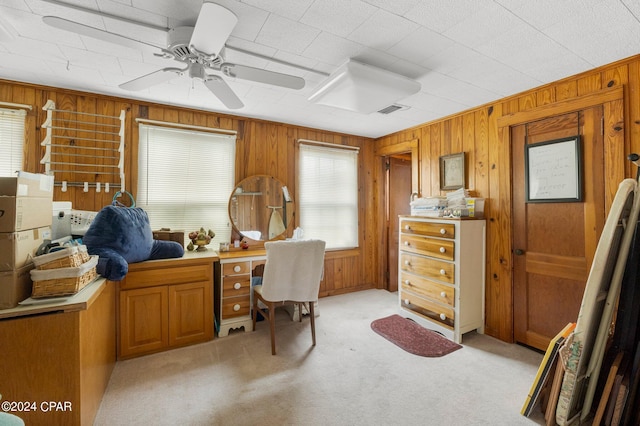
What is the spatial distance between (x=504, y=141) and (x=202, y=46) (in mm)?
2713

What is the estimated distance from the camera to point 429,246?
284 centimetres

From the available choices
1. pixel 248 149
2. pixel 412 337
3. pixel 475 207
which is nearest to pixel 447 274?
pixel 412 337

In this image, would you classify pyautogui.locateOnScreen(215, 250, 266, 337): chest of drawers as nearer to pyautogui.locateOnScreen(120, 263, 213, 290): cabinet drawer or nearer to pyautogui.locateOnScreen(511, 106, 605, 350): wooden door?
pyautogui.locateOnScreen(120, 263, 213, 290): cabinet drawer

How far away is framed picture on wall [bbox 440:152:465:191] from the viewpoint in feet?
10.0

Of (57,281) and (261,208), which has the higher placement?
(261,208)

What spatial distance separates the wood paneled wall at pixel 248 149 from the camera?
2434 millimetres

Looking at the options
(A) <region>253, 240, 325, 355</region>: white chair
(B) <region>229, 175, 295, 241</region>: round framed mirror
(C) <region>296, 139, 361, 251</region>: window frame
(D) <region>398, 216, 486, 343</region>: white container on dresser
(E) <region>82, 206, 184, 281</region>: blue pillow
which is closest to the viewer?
(E) <region>82, 206, 184, 281</region>: blue pillow

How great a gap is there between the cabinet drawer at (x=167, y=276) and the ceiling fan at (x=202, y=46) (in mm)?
1447

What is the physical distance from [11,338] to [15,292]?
0.21 m

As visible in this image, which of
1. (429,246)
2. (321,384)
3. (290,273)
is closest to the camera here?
(321,384)

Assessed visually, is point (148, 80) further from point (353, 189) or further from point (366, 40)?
point (353, 189)

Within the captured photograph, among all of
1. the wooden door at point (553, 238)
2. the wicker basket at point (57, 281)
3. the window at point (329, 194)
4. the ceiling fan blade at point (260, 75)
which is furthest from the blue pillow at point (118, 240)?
the wooden door at point (553, 238)

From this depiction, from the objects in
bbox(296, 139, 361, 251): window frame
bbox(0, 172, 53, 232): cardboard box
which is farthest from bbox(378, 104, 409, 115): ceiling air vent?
bbox(0, 172, 53, 232): cardboard box

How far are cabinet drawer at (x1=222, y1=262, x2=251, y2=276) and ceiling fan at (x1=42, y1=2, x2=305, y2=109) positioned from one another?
1521mm
